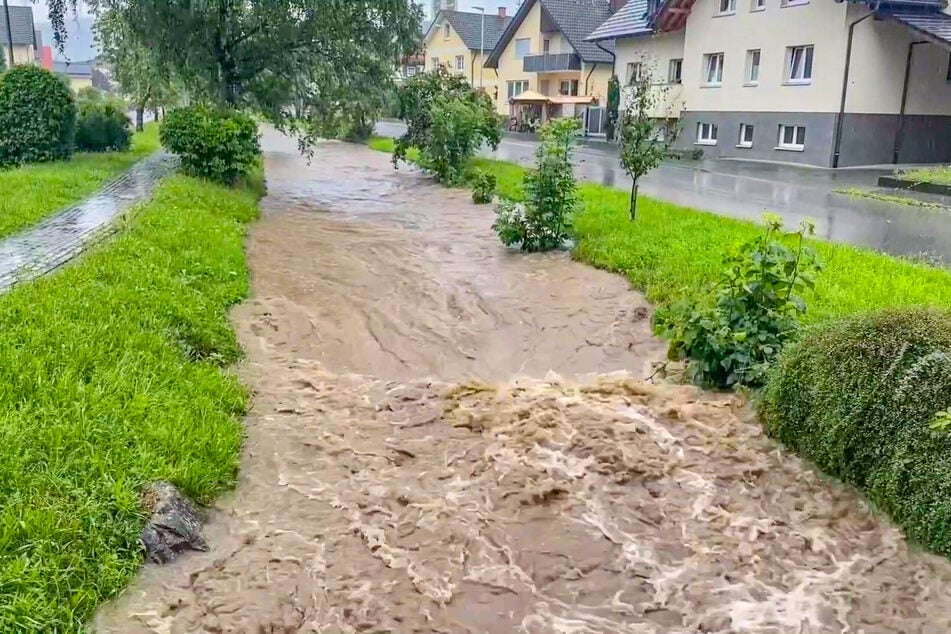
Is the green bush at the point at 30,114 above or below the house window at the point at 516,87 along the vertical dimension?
below

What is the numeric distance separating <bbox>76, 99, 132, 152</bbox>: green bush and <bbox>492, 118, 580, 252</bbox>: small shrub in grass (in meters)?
13.7

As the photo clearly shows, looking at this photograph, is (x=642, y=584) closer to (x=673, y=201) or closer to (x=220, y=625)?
(x=220, y=625)

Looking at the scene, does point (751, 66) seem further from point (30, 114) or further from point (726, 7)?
point (30, 114)

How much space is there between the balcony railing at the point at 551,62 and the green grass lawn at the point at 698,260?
109ft

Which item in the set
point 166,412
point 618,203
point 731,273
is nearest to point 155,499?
point 166,412

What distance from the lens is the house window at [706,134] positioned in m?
31.4

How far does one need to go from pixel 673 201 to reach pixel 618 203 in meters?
1.70

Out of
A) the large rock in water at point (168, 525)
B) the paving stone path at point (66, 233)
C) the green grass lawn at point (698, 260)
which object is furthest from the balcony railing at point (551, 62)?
the large rock in water at point (168, 525)

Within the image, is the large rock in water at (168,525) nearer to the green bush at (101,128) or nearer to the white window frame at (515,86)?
the green bush at (101,128)

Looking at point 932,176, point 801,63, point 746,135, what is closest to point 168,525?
point 932,176

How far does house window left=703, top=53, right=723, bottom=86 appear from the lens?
3109 centimetres

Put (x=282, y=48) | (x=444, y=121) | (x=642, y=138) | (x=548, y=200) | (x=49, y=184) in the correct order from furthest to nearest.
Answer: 1. (x=444, y=121)
2. (x=282, y=48)
3. (x=49, y=184)
4. (x=642, y=138)
5. (x=548, y=200)

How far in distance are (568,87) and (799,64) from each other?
22890 mm

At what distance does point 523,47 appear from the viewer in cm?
5256
